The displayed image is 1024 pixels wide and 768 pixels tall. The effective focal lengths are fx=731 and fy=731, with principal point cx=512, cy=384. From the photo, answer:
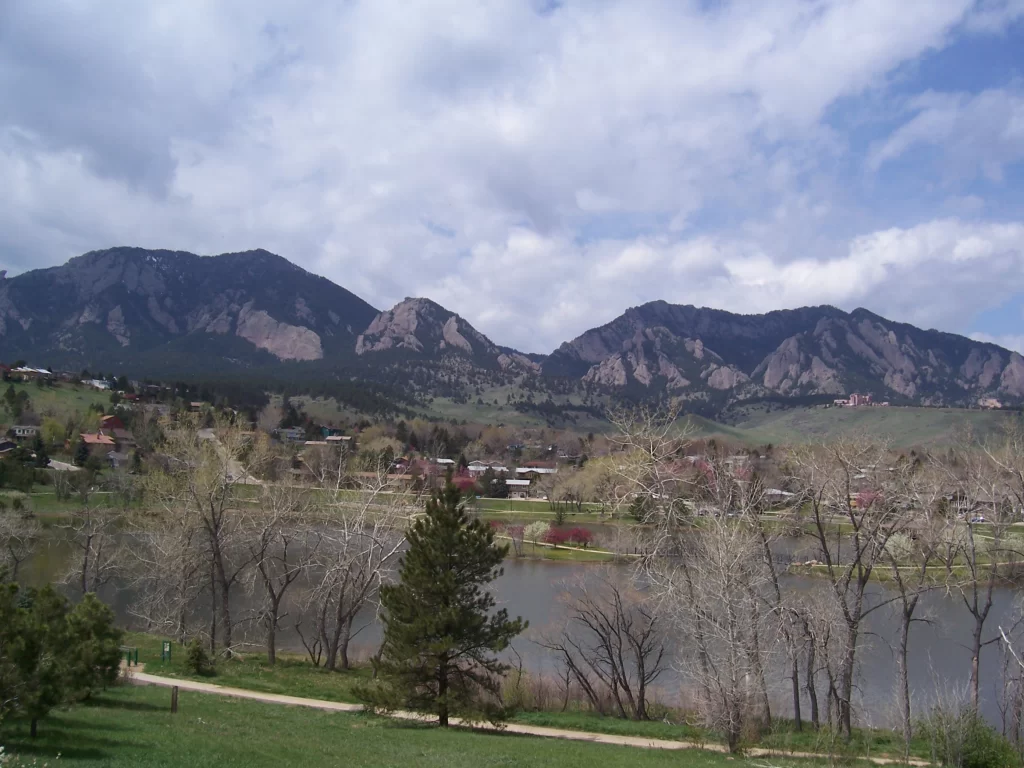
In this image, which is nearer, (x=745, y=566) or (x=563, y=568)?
(x=745, y=566)

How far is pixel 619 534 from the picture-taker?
3478 centimetres

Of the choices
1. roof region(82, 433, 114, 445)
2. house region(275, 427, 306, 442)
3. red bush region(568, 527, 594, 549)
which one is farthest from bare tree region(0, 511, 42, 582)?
house region(275, 427, 306, 442)

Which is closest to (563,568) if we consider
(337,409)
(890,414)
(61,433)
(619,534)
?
(619,534)

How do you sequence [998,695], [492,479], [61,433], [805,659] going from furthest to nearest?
[492,479] < [61,433] < [998,695] < [805,659]

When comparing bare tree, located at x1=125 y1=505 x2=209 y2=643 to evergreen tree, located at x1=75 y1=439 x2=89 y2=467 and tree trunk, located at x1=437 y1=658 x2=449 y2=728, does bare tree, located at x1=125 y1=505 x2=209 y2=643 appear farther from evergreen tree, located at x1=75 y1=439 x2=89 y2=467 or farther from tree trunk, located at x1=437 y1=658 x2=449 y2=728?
evergreen tree, located at x1=75 y1=439 x2=89 y2=467

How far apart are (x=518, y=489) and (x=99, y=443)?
5418 cm

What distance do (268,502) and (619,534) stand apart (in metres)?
16.0

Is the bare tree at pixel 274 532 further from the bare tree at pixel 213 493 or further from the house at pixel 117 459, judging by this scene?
the house at pixel 117 459

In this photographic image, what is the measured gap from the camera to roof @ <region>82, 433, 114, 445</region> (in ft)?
297

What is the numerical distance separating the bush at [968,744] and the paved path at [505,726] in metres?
0.99

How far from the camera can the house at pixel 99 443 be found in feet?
284

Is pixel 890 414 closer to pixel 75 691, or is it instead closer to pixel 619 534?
pixel 619 534

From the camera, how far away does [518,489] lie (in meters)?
104

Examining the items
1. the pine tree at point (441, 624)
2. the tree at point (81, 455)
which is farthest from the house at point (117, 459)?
the pine tree at point (441, 624)
